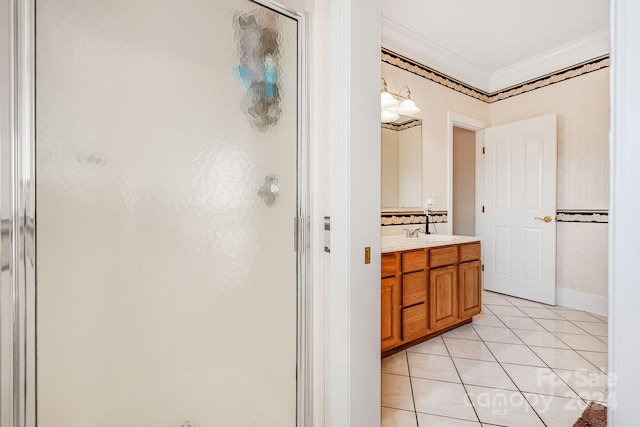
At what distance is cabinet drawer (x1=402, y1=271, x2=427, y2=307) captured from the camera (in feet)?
7.71

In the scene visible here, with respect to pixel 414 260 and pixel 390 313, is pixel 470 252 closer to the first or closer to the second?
pixel 414 260

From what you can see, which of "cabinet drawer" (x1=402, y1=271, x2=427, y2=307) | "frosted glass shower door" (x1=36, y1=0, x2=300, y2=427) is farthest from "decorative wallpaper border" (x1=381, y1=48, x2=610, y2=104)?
"frosted glass shower door" (x1=36, y1=0, x2=300, y2=427)

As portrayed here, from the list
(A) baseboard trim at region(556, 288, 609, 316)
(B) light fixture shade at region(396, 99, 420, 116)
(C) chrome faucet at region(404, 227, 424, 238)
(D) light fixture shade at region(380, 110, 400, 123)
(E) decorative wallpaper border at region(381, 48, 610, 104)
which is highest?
(E) decorative wallpaper border at region(381, 48, 610, 104)

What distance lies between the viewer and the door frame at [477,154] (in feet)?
11.8

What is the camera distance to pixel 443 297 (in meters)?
2.68

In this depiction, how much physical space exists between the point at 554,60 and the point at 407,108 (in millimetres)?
1963

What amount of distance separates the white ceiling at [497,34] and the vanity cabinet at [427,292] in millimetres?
2038

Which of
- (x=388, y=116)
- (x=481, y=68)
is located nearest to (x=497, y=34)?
(x=481, y=68)

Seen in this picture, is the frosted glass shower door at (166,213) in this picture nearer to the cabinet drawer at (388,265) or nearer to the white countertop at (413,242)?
the cabinet drawer at (388,265)

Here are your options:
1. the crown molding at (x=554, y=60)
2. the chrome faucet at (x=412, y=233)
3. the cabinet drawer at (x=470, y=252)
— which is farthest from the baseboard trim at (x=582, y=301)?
the crown molding at (x=554, y=60)

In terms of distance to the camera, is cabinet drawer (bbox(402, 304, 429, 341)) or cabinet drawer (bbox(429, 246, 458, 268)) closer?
cabinet drawer (bbox(402, 304, 429, 341))

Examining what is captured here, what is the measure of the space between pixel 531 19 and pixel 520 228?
2204mm

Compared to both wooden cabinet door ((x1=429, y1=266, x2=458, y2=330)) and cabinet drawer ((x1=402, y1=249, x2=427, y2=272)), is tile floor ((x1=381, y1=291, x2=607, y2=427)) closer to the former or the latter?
wooden cabinet door ((x1=429, y1=266, x2=458, y2=330))

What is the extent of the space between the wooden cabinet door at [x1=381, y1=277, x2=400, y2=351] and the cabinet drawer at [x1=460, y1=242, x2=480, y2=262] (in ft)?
3.05
